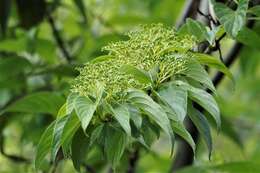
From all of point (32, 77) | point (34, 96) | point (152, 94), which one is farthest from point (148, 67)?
point (32, 77)

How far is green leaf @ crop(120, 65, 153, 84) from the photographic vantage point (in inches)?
26.2

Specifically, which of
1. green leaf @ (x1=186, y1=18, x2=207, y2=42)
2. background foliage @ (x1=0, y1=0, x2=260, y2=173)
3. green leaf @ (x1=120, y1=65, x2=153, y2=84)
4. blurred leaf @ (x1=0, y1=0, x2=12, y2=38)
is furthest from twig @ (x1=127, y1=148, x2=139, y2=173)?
green leaf @ (x1=120, y1=65, x2=153, y2=84)

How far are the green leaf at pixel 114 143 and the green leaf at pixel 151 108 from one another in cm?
4

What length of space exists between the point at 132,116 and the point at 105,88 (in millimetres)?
38

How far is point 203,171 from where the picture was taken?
1167 millimetres

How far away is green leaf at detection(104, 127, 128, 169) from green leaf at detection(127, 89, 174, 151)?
0.04 metres

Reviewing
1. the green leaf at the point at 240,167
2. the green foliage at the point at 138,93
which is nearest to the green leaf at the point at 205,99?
the green foliage at the point at 138,93

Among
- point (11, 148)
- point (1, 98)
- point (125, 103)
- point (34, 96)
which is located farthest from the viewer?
point (11, 148)

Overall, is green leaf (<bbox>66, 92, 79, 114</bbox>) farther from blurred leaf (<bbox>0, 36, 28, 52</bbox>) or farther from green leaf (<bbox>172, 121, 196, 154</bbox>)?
blurred leaf (<bbox>0, 36, 28, 52</bbox>)

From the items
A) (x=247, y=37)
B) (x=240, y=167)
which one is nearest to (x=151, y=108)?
(x=247, y=37)

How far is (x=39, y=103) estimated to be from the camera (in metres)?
1.08

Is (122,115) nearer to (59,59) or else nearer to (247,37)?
(247,37)

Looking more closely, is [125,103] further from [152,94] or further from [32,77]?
[32,77]

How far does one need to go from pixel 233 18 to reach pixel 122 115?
0.21 m
